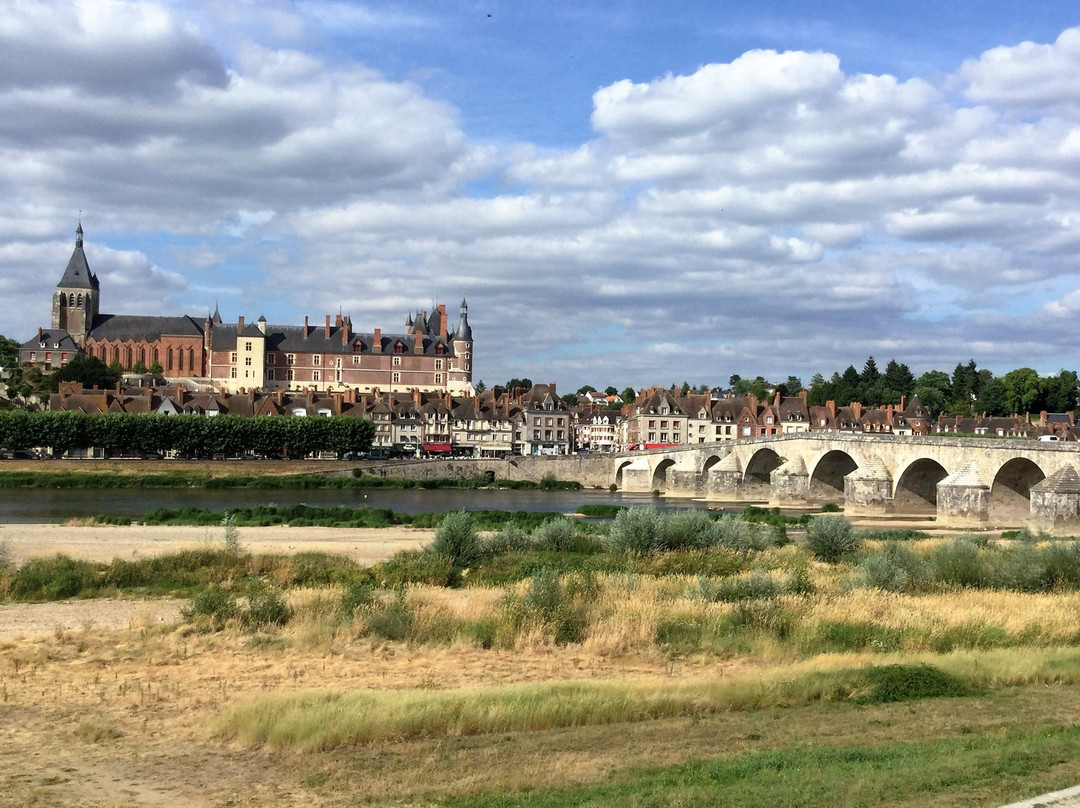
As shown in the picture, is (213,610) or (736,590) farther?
(736,590)

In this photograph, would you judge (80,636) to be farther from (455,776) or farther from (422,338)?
(422,338)

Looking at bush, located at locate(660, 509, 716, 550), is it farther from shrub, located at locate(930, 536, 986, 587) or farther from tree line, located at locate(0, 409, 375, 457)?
tree line, located at locate(0, 409, 375, 457)

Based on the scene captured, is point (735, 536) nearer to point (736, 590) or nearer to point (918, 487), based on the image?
point (736, 590)

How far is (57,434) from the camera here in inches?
2726

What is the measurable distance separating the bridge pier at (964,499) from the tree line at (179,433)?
4519cm

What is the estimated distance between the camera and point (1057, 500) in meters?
38.1

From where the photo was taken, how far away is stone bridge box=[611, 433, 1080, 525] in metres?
40.4

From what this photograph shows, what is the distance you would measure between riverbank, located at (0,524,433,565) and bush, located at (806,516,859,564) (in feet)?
31.9

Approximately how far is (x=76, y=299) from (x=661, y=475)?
262 feet

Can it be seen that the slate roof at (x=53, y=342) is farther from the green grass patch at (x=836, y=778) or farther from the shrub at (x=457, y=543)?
the green grass patch at (x=836, y=778)

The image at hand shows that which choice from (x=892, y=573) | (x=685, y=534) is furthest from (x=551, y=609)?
(x=685, y=534)

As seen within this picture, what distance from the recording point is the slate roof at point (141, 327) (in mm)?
120188

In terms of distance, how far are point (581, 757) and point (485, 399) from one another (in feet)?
293

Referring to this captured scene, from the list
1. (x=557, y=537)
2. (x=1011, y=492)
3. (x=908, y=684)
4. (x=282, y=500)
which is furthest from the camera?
(x=282, y=500)
